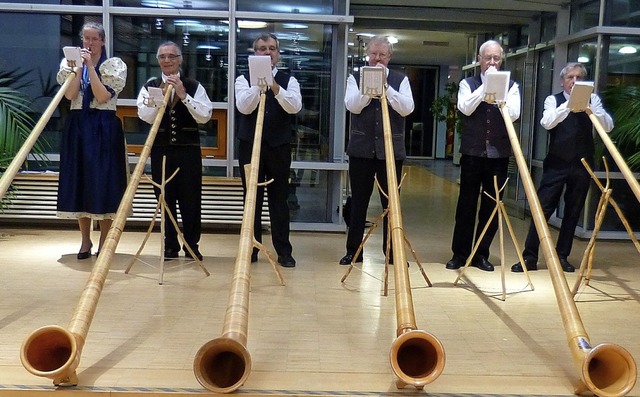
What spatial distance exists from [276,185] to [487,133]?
135 centimetres

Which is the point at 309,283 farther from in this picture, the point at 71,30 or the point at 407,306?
the point at 71,30

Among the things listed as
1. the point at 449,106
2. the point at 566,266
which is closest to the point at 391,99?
the point at 566,266

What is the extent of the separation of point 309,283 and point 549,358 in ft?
5.04

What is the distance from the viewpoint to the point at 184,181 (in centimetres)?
440

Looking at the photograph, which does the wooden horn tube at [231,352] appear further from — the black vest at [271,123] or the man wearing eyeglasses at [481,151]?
the man wearing eyeglasses at [481,151]

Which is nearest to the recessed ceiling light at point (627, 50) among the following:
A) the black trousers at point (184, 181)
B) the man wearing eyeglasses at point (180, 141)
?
the man wearing eyeglasses at point (180, 141)

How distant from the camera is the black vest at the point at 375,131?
14.5ft

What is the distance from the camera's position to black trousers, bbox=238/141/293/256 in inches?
173

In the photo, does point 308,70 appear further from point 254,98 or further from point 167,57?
point 167,57

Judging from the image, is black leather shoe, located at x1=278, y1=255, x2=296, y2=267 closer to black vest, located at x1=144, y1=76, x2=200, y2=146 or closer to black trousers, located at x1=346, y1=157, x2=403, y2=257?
black trousers, located at x1=346, y1=157, x2=403, y2=257

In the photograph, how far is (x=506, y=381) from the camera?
2.61 meters

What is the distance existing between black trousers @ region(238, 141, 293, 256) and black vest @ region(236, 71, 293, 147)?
5 cm

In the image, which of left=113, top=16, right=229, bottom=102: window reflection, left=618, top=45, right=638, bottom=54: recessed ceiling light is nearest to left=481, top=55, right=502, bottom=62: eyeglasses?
left=618, top=45, right=638, bottom=54: recessed ceiling light

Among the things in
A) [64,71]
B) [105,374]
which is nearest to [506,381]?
[105,374]
